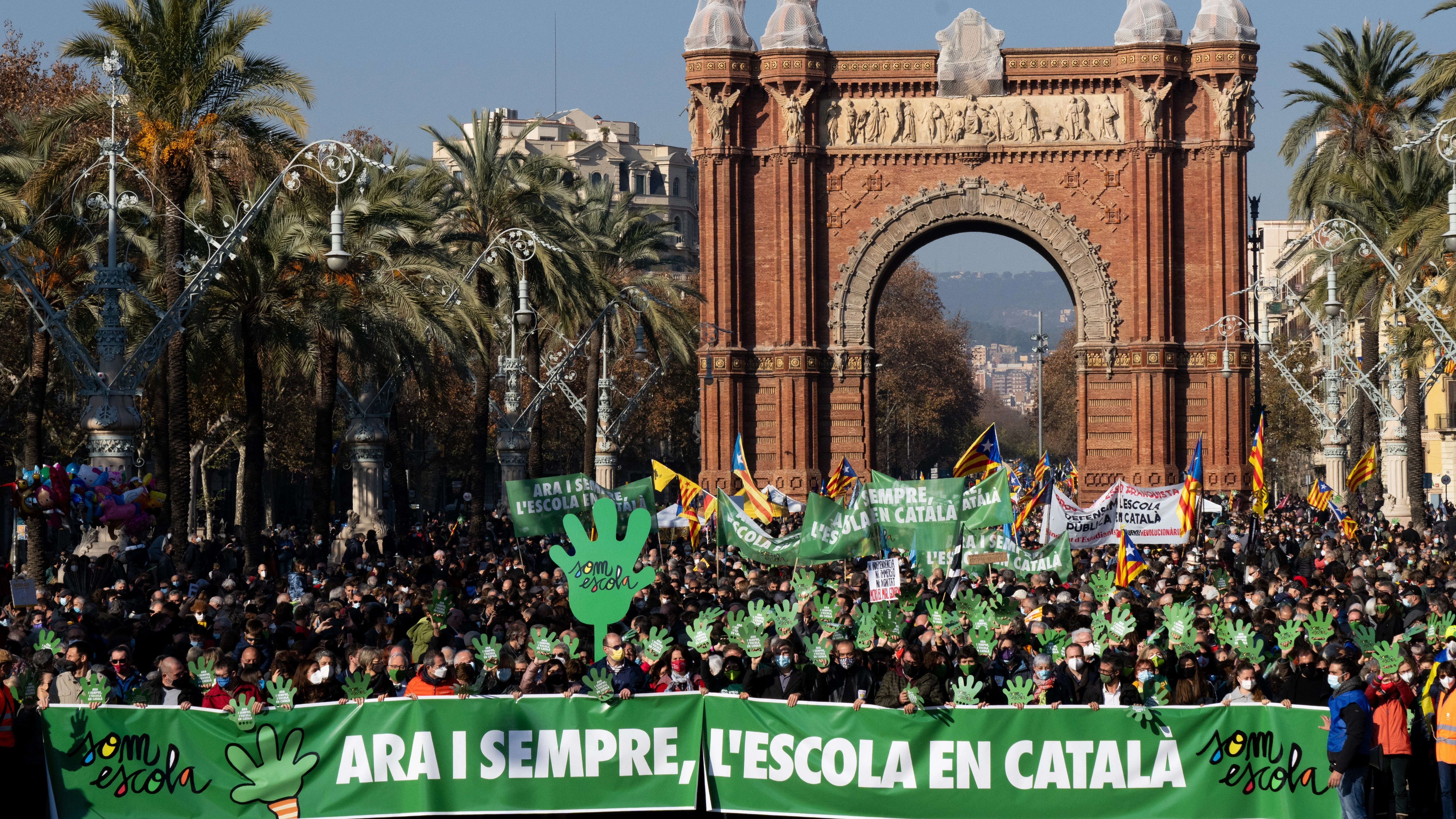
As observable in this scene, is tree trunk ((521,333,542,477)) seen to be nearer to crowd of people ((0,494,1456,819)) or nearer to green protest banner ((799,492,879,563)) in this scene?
green protest banner ((799,492,879,563))

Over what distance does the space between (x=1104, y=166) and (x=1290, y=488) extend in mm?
60490

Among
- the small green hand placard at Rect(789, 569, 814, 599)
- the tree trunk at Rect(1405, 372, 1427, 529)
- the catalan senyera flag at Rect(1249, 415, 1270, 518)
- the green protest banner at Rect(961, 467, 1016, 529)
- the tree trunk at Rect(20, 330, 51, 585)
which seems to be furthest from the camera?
the tree trunk at Rect(1405, 372, 1427, 529)

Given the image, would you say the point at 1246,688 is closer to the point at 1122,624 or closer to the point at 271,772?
the point at 1122,624

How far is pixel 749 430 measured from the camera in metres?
47.9

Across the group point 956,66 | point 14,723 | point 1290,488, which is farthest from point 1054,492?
point 1290,488

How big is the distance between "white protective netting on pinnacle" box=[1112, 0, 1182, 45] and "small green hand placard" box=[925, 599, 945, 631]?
3340 centimetres

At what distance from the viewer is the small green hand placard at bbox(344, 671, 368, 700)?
41.5ft

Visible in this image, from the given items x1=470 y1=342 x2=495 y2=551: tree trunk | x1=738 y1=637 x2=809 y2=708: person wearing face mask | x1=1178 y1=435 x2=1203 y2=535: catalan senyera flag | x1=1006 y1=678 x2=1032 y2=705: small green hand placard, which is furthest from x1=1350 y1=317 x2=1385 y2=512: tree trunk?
x1=1006 y1=678 x2=1032 y2=705: small green hand placard

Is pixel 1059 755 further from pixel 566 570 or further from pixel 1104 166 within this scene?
pixel 1104 166

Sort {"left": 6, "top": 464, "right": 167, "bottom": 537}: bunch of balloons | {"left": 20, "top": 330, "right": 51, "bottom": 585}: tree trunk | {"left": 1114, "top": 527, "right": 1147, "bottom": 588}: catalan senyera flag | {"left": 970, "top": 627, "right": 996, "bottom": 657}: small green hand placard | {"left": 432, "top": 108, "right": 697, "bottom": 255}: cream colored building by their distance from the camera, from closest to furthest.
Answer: {"left": 970, "top": 627, "right": 996, "bottom": 657}: small green hand placard, {"left": 6, "top": 464, "right": 167, "bottom": 537}: bunch of balloons, {"left": 1114, "top": 527, "right": 1147, "bottom": 588}: catalan senyera flag, {"left": 20, "top": 330, "right": 51, "bottom": 585}: tree trunk, {"left": 432, "top": 108, "right": 697, "bottom": 255}: cream colored building

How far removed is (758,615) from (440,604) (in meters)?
5.50

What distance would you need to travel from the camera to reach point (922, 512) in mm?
22891

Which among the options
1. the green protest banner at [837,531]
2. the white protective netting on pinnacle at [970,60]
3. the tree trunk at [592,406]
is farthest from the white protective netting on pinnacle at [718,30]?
the green protest banner at [837,531]

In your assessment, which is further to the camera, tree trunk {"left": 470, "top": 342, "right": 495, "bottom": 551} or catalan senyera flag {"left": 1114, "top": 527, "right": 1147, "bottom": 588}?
tree trunk {"left": 470, "top": 342, "right": 495, "bottom": 551}
